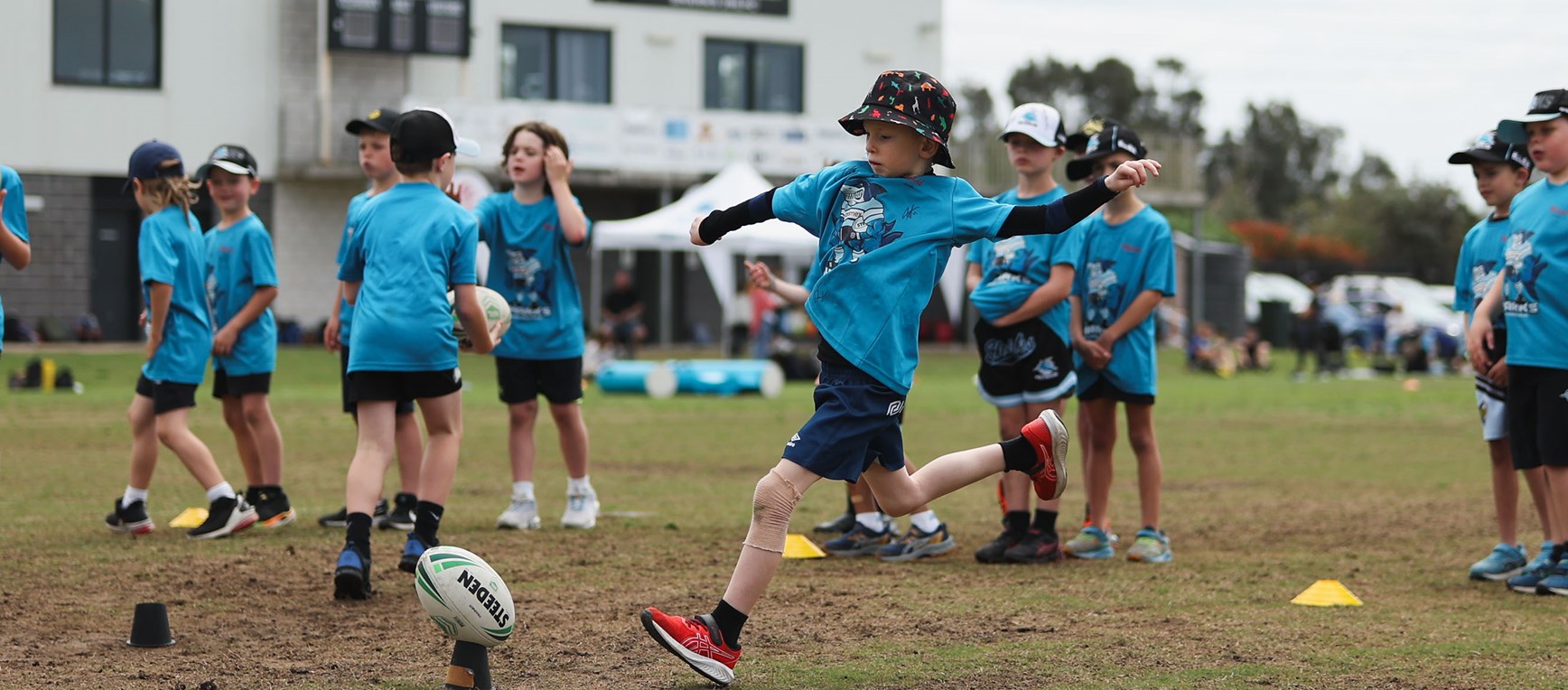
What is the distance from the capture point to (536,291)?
829cm

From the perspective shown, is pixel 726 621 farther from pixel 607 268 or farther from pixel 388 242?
pixel 607 268

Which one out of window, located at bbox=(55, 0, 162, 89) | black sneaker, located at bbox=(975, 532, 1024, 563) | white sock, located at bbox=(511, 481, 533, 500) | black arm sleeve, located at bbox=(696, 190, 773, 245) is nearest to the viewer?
black arm sleeve, located at bbox=(696, 190, 773, 245)

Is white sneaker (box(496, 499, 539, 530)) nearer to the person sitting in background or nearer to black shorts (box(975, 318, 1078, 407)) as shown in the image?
black shorts (box(975, 318, 1078, 407))

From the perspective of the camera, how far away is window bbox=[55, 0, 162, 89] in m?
31.1

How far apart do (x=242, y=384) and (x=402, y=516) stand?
107 centimetres

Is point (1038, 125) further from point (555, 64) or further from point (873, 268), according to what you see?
point (555, 64)

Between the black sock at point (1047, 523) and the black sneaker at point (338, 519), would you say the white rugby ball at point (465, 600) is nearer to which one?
the black sock at point (1047, 523)

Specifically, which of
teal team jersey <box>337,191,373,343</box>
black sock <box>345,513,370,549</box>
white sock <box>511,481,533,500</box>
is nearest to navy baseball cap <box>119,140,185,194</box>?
teal team jersey <box>337,191,373,343</box>

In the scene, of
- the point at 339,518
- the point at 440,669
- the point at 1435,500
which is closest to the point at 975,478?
the point at 440,669

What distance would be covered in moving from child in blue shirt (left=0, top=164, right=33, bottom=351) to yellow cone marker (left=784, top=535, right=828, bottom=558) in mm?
3539

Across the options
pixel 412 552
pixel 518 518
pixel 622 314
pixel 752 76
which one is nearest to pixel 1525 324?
Result: pixel 412 552

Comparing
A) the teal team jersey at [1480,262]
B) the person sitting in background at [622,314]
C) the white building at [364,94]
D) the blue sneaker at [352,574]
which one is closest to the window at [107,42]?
the white building at [364,94]

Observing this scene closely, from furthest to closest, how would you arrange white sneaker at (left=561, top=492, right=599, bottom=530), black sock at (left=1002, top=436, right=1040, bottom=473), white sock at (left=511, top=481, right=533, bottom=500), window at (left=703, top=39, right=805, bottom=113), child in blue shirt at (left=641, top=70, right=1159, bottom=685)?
window at (left=703, top=39, right=805, bottom=113), white sneaker at (left=561, top=492, right=599, bottom=530), white sock at (left=511, top=481, right=533, bottom=500), black sock at (left=1002, top=436, right=1040, bottom=473), child in blue shirt at (left=641, top=70, right=1159, bottom=685)

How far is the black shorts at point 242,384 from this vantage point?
831cm
